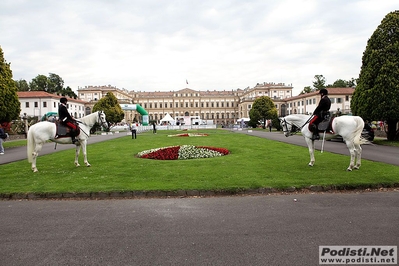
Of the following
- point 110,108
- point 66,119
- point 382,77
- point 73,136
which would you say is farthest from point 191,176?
point 110,108

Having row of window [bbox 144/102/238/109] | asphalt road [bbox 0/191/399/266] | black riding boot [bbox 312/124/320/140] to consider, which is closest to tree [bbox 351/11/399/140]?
black riding boot [bbox 312/124/320/140]

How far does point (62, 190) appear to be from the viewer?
7.28 meters

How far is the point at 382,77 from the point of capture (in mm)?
20062

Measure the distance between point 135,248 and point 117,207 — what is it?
2309 millimetres

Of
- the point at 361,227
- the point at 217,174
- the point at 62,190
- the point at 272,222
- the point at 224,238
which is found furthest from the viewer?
the point at 217,174

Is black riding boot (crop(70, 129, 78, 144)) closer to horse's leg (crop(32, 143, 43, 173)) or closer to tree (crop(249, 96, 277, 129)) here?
horse's leg (crop(32, 143, 43, 173))

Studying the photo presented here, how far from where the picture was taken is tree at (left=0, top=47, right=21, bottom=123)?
19953mm

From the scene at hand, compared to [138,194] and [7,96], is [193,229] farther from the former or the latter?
[7,96]

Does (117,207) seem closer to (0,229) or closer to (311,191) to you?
(0,229)

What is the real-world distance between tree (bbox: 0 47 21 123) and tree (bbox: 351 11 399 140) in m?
26.3

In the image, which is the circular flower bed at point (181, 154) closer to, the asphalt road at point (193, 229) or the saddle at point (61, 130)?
the saddle at point (61, 130)

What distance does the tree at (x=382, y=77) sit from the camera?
19.8m

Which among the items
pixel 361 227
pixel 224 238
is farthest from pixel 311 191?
pixel 224 238

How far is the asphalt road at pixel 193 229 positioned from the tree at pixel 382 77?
1609cm
